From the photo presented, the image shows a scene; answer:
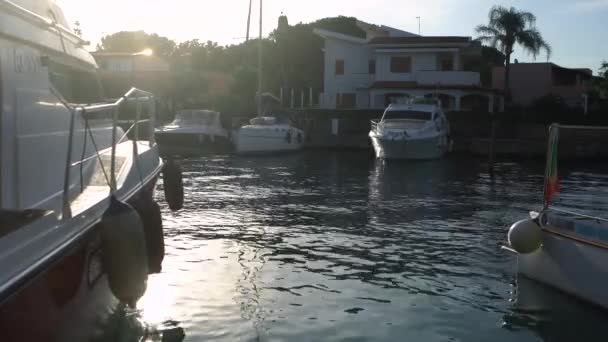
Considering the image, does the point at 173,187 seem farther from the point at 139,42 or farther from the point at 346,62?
the point at 139,42

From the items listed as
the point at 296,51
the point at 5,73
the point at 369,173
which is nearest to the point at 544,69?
the point at 296,51

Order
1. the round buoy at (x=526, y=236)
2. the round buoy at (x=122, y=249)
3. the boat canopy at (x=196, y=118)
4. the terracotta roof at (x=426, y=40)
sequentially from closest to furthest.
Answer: the round buoy at (x=122, y=249), the round buoy at (x=526, y=236), the boat canopy at (x=196, y=118), the terracotta roof at (x=426, y=40)

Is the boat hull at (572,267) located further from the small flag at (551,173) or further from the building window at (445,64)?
the building window at (445,64)

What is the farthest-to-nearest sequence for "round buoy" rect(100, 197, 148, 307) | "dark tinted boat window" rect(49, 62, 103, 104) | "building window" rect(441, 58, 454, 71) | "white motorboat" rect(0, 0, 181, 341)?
"building window" rect(441, 58, 454, 71), "dark tinted boat window" rect(49, 62, 103, 104), "round buoy" rect(100, 197, 148, 307), "white motorboat" rect(0, 0, 181, 341)

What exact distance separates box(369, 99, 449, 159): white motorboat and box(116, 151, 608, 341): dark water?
11.6 metres

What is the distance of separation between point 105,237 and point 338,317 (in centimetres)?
342

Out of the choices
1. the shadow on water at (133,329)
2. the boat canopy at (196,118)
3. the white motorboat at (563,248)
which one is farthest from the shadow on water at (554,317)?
the boat canopy at (196,118)

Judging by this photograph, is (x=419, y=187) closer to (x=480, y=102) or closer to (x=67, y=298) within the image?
(x=67, y=298)

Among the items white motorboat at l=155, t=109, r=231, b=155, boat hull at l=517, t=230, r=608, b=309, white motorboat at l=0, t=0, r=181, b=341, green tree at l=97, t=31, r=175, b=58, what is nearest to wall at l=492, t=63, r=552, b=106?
white motorboat at l=155, t=109, r=231, b=155

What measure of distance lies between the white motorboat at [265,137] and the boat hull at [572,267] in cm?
2593

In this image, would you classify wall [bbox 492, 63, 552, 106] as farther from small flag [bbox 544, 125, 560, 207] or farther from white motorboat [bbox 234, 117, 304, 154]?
→ small flag [bbox 544, 125, 560, 207]

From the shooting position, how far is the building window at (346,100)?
50.7m

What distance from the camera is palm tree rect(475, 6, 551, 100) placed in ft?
161

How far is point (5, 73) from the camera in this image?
5.43m
